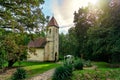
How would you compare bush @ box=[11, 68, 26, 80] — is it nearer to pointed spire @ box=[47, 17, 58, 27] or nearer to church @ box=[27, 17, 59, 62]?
church @ box=[27, 17, 59, 62]

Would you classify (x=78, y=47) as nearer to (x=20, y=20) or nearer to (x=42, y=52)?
(x=42, y=52)

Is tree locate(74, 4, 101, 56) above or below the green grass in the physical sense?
above

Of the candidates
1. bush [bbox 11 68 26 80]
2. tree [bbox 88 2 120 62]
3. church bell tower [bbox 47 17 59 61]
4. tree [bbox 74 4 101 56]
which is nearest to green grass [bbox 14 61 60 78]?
bush [bbox 11 68 26 80]

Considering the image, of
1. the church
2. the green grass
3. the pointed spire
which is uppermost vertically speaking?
the pointed spire

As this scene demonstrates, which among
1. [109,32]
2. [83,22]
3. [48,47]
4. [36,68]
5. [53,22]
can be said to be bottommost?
[36,68]

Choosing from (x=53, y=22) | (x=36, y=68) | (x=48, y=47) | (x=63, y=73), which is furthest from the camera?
(x=53, y=22)

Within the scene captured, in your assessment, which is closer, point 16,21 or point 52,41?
point 16,21

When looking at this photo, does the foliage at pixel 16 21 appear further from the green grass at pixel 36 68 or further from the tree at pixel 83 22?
the tree at pixel 83 22

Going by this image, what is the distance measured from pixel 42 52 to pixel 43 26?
88.2 feet

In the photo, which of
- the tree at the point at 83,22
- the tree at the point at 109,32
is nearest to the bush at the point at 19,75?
the tree at the point at 109,32

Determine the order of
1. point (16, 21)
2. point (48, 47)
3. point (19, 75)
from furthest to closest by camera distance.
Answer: point (48, 47), point (19, 75), point (16, 21)

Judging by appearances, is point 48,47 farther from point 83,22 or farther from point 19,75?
point 19,75

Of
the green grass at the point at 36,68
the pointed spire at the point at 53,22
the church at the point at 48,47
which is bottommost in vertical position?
the green grass at the point at 36,68

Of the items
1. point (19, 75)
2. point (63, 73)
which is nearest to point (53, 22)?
point (19, 75)
